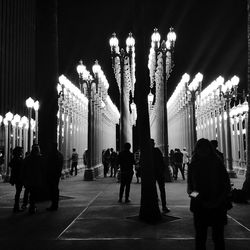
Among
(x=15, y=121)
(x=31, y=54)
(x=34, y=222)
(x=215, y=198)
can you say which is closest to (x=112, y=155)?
(x=15, y=121)

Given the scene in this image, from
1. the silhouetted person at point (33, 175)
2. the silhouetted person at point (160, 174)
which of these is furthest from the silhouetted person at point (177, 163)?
the silhouetted person at point (33, 175)

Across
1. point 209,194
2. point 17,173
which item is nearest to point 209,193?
point 209,194

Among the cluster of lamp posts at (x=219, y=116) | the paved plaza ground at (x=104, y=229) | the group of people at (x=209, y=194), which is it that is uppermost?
the cluster of lamp posts at (x=219, y=116)

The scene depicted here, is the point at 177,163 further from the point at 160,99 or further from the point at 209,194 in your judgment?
the point at 209,194

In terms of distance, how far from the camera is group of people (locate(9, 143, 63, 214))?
9.12 m

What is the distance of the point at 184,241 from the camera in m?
6.11

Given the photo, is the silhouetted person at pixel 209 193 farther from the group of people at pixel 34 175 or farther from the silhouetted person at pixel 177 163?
the silhouetted person at pixel 177 163

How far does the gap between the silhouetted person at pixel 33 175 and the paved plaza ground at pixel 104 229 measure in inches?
15.8

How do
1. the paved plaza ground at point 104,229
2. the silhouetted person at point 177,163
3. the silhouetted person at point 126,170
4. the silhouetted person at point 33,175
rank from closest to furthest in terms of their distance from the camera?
the paved plaza ground at point 104,229, the silhouetted person at point 33,175, the silhouetted person at point 126,170, the silhouetted person at point 177,163

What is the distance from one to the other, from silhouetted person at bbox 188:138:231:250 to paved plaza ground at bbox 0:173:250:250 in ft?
4.25

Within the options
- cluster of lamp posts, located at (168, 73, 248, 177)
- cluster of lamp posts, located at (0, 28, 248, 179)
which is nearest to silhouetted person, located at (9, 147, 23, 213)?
cluster of lamp posts, located at (0, 28, 248, 179)

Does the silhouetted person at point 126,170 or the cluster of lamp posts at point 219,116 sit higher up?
the cluster of lamp posts at point 219,116

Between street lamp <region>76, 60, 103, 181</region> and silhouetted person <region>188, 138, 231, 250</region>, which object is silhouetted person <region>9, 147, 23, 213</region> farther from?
street lamp <region>76, 60, 103, 181</region>

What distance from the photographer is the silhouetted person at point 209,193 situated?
4484mm
